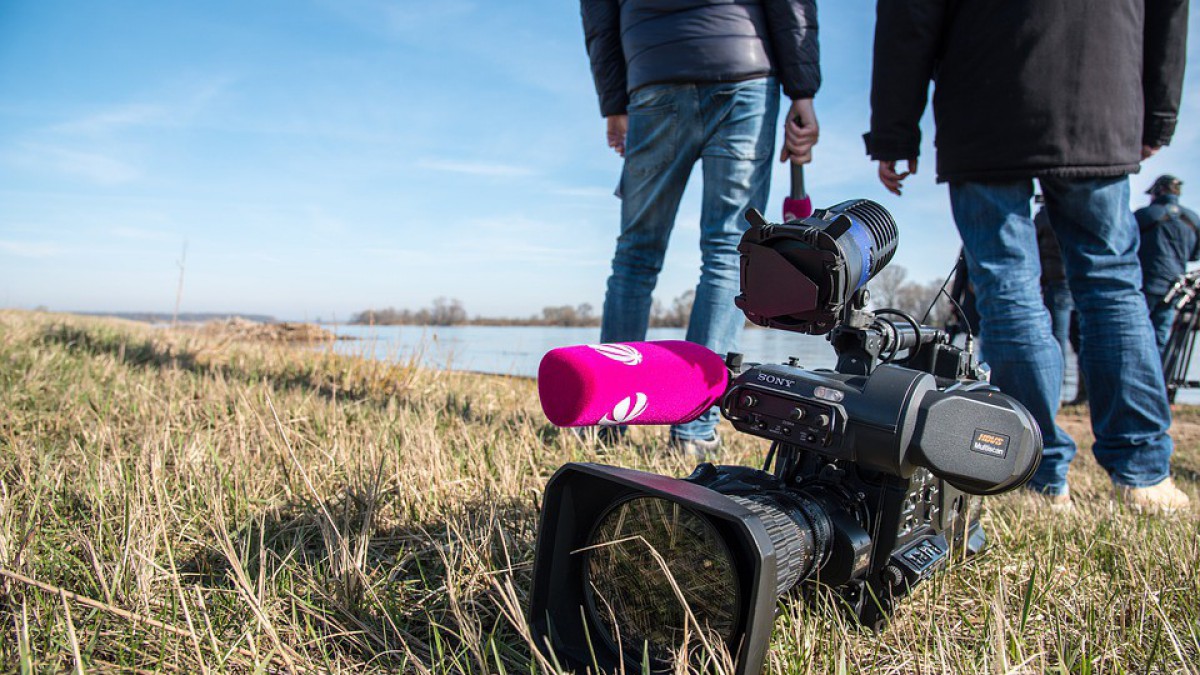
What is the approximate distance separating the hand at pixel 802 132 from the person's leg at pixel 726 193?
0.38ft

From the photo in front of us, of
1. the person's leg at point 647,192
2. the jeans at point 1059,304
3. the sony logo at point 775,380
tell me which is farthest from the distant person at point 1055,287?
the sony logo at point 775,380

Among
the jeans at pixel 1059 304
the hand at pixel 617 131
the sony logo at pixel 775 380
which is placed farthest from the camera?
the jeans at pixel 1059 304

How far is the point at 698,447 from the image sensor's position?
92.0 inches

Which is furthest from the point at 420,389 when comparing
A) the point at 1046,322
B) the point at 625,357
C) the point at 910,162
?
the point at 625,357

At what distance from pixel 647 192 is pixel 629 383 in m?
1.80

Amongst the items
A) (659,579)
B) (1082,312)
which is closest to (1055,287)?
(1082,312)

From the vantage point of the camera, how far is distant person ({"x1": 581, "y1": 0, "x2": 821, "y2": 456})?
2.39 metres

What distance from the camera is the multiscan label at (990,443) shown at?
0.89 metres

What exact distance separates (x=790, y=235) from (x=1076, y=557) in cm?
109

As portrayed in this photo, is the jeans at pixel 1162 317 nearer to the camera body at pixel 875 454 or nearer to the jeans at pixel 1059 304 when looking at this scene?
the jeans at pixel 1059 304

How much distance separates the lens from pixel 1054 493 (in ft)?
7.03

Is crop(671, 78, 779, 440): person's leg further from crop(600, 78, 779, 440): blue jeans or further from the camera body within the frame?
the camera body

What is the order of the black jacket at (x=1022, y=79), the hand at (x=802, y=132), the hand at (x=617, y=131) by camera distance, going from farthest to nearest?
the hand at (x=617, y=131)
the hand at (x=802, y=132)
the black jacket at (x=1022, y=79)

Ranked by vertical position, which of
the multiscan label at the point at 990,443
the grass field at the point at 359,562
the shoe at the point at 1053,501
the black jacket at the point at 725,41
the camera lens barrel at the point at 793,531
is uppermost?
the black jacket at the point at 725,41
